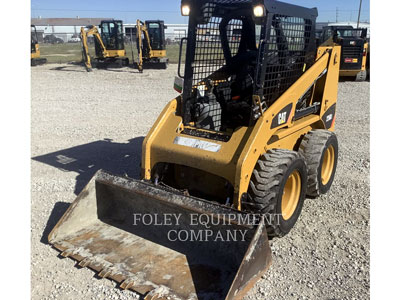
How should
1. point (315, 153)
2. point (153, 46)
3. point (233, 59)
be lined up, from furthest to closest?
point (153, 46) → point (233, 59) → point (315, 153)

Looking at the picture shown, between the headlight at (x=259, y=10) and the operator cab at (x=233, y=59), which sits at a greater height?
the headlight at (x=259, y=10)

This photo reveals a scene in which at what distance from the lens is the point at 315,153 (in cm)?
419

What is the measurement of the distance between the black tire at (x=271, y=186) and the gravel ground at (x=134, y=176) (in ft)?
1.05

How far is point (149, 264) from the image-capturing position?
10.5 ft

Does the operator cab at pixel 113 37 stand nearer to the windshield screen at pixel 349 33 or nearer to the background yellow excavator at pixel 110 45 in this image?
the background yellow excavator at pixel 110 45

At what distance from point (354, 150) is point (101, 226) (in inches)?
173

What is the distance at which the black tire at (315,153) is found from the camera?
4.17m

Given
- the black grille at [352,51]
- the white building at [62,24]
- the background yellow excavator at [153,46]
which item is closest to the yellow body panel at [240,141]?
the black grille at [352,51]

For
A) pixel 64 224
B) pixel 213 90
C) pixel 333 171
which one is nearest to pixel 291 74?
pixel 213 90

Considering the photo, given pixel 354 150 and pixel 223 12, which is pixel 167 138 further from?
pixel 354 150

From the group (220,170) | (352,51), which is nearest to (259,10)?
(220,170)

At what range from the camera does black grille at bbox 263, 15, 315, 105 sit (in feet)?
12.1

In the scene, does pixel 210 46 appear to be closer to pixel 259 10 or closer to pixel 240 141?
pixel 259 10

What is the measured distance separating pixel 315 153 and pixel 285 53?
118 cm
